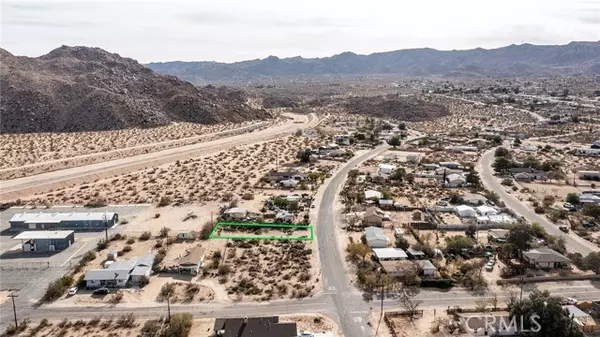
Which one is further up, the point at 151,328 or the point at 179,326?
the point at 179,326

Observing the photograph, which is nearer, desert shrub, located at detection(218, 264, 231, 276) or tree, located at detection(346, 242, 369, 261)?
desert shrub, located at detection(218, 264, 231, 276)

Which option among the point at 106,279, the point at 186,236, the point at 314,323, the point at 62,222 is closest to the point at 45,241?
the point at 62,222

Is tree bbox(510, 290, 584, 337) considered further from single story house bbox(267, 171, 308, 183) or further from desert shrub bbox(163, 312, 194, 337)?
single story house bbox(267, 171, 308, 183)

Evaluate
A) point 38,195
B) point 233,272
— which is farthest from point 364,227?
point 38,195

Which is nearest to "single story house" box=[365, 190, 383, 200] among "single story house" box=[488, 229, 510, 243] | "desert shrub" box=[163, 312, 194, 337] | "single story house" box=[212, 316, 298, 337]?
"single story house" box=[488, 229, 510, 243]

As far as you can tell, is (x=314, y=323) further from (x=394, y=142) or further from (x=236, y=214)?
(x=394, y=142)

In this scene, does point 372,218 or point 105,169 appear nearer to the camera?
point 372,218

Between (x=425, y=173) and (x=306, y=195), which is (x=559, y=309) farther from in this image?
(x=425, y=173)
